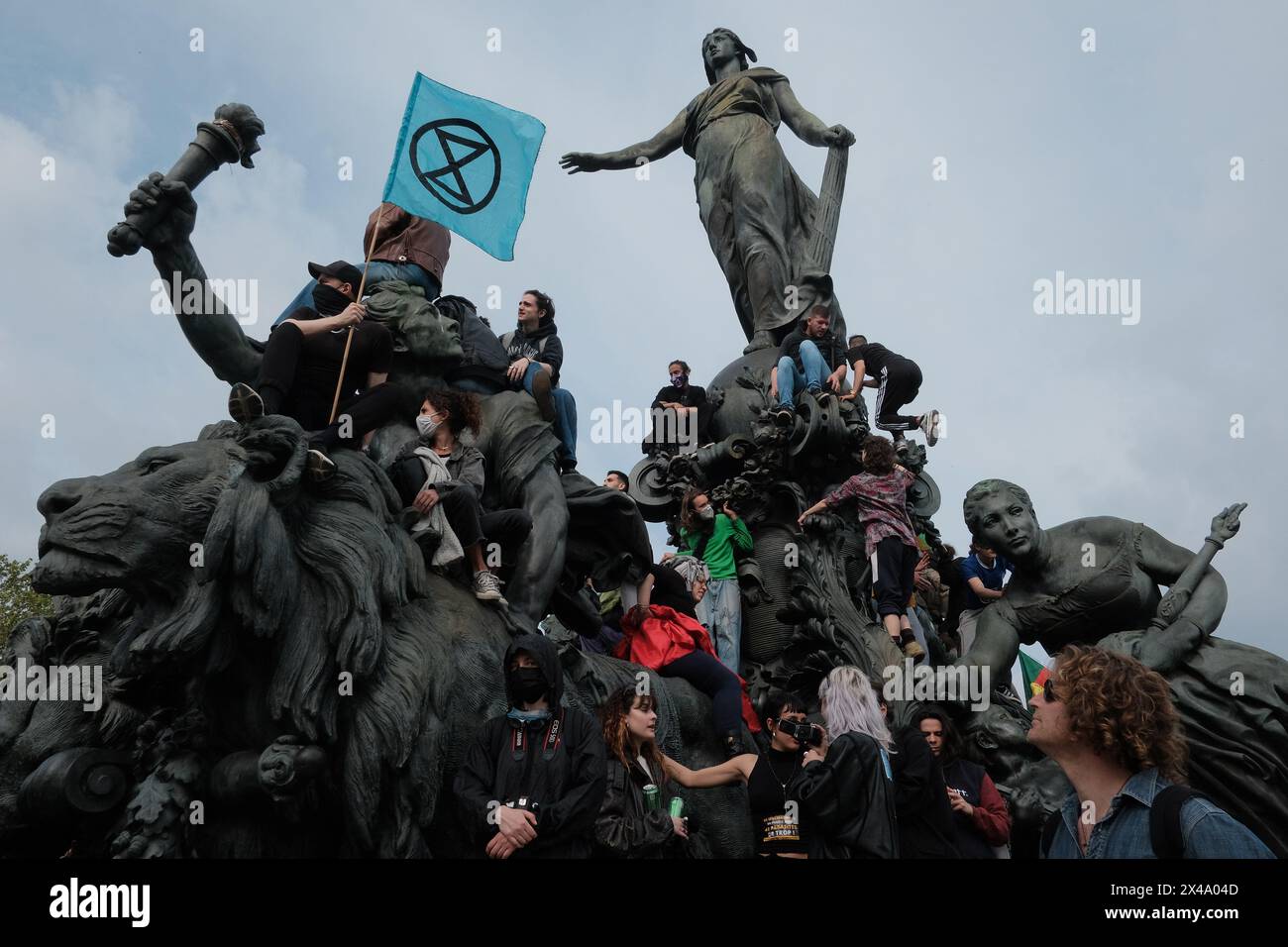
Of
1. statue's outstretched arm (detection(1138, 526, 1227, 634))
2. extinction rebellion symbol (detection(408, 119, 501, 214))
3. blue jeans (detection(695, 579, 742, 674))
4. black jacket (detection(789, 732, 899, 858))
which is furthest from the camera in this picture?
blue jeans (detection(695, 579, 742, 674))

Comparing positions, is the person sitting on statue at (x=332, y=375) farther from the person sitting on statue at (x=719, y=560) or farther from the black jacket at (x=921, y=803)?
the person sitting on statue at (x=719, y=560)

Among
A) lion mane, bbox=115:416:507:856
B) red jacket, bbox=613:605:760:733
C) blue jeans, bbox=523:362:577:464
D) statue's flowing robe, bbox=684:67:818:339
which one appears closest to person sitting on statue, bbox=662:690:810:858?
red jacket, bbox=613:605:760:733

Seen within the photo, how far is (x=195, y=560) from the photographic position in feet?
17.9

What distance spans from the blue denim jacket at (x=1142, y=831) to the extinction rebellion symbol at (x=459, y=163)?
206 inches

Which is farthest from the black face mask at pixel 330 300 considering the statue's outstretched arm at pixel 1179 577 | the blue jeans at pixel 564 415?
the statue's outstretched arm at pixel 1179 577

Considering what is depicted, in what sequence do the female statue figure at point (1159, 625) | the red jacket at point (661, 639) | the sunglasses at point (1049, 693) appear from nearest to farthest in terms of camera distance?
1. the sunglasses at point (1049, 693)
2. the red jacket at point (661, 639)
3. the female statue figure at point (1159, 625)

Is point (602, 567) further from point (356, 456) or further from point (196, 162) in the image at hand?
point (196, 162)

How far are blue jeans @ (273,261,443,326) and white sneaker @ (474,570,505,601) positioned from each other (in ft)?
6.17

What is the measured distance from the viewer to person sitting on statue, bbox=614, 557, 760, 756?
709 cm

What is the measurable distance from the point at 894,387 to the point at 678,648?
6307mm

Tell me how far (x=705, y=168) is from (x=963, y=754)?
8.13 meters

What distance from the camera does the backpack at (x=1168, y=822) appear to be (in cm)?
318

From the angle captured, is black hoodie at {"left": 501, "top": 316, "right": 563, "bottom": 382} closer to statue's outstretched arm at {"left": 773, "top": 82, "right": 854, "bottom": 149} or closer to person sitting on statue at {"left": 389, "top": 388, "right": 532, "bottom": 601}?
person sitting on statue at {"left": 389, "top": 388, "right": 532, "bottom": 601}

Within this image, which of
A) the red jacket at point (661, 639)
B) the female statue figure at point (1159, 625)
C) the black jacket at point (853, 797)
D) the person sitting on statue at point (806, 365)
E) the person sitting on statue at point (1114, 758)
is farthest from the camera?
the person sitting on statue at point (806, 365)
